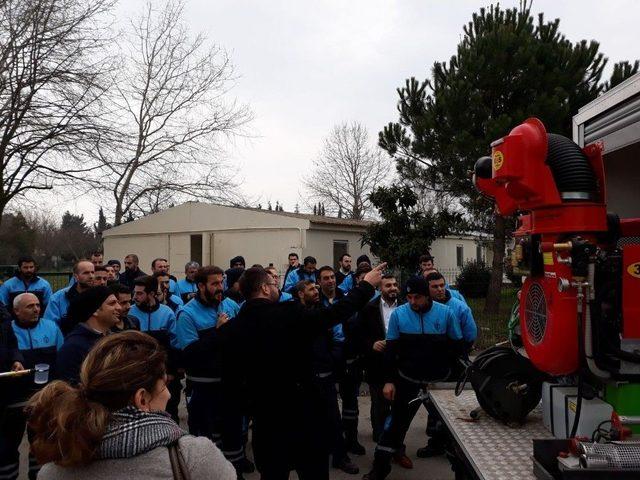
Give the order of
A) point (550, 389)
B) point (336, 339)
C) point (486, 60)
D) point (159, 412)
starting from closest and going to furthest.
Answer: point (159, 412) → point (550, 389) → point (336, 339) → point (486, 60)

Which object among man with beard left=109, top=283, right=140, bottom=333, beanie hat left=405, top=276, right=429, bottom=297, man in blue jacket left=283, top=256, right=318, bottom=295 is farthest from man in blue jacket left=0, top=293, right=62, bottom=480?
man in blue jacket left=283, top=256, right=318, bottom=295

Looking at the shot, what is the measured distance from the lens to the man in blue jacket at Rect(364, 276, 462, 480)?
16.4 ft

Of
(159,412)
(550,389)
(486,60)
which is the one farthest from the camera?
(486,60)

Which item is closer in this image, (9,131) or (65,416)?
(65,416)

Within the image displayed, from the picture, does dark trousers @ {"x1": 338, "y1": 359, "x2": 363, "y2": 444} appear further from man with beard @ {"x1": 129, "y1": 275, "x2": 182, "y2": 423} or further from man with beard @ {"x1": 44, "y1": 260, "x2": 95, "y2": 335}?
man with beard @ {"x1": 44, "y1": 260, "x2": 95, "y2": 335}

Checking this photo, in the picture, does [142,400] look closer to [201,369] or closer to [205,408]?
[201,369]

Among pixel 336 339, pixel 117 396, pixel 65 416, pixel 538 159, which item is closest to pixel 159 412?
pixel 117 396

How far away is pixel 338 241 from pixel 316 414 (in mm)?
17907

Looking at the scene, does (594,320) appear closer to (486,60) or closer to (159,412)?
(159,412)

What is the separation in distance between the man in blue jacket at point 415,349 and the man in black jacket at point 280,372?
4.87ft

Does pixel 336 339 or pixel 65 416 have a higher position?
pixel 65 416

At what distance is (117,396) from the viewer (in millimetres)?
1629

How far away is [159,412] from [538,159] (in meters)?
2.15

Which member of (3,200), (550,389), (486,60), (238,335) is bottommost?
(550,389)
